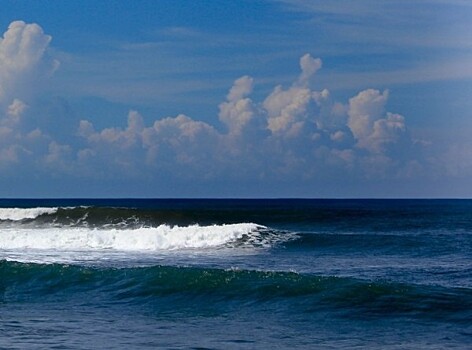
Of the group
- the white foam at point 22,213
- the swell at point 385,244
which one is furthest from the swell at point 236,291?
the white foam at point 22,213

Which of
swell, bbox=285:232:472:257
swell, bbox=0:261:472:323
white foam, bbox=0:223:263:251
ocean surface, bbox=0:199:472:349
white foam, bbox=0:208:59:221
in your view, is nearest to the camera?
ocean surface, bbox=0:199:472:349

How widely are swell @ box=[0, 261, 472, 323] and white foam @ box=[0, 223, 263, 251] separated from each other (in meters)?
10.4

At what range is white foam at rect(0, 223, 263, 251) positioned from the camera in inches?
1323

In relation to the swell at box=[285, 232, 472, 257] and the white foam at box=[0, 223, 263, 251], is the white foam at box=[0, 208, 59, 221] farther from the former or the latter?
the swell at box=[285, 232, 472, 257]

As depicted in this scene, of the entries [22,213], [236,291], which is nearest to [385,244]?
[236,291]

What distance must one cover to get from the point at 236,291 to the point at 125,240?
623 inches

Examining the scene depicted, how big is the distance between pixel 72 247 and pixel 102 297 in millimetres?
14271

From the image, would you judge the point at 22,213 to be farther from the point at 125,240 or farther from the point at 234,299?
the point at 234,299

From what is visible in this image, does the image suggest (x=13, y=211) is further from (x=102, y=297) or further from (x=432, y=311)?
(x=432, y=311)

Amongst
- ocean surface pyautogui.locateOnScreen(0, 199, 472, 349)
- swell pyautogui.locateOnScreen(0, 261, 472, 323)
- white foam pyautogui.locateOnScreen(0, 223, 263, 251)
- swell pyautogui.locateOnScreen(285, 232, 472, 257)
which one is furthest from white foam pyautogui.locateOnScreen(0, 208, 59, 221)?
swell pyautogui.locateOnScreen(0, 261, 472, 323)

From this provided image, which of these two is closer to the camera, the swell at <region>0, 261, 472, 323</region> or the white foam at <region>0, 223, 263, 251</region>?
the swell at <region>0, 261, 472, 323</region>

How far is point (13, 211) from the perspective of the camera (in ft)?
185

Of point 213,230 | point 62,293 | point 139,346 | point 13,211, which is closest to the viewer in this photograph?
point 139,346

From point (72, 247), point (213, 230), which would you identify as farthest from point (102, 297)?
point (213, 230)
